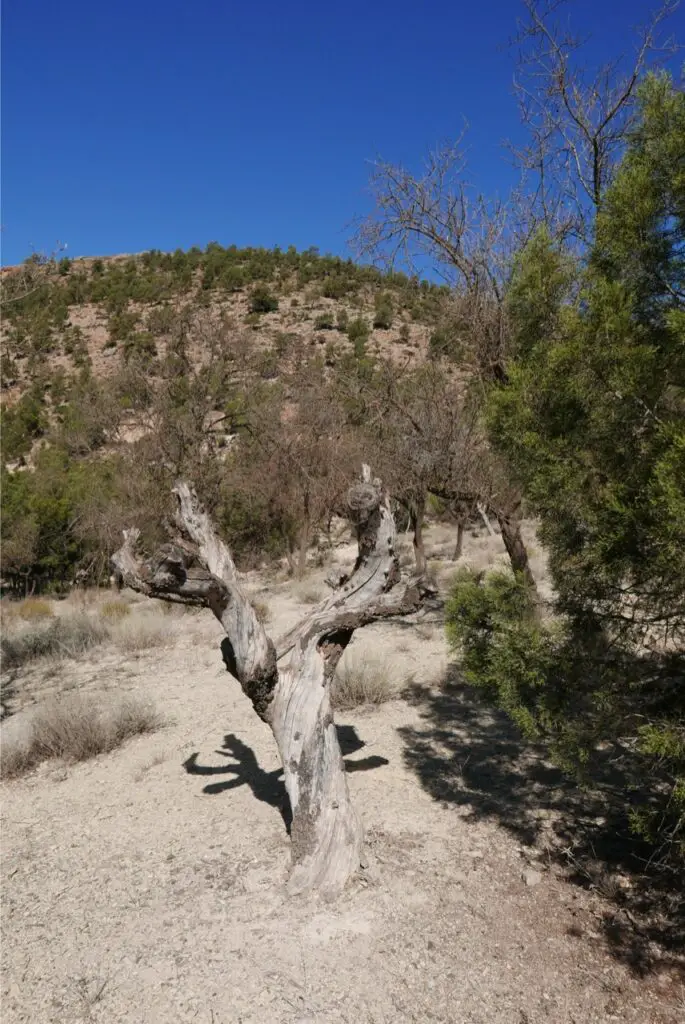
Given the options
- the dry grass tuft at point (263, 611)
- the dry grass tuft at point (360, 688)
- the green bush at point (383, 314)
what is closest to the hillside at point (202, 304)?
the green bush at point (383, 314)

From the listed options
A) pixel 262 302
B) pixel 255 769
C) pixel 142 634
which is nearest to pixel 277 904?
pixel 255 769

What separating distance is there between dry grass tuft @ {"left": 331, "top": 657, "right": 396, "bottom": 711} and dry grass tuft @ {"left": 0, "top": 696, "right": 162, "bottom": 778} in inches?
82.4

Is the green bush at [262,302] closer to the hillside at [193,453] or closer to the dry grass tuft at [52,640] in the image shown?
the hillside at [193,453]

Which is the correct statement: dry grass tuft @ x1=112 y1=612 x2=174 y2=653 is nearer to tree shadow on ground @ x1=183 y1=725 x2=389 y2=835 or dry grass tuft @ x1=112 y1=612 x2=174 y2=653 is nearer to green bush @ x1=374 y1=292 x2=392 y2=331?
tree shadow on ground @ x1=183 y1=725 x2=389 y2=835

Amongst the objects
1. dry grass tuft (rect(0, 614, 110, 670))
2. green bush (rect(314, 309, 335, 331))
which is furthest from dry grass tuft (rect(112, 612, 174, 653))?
green bush (rect(314, 309, 335, 331))

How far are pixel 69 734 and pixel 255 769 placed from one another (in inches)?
81.4

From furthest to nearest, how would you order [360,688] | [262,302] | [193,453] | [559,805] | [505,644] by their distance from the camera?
[262,302]
[193,453]
[360,688]
[559,805]
[505,644]

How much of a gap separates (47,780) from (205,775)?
5.29ft

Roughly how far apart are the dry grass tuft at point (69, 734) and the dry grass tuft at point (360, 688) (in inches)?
82.4

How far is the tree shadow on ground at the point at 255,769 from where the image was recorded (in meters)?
5.97

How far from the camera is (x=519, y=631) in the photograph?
13.8 feet

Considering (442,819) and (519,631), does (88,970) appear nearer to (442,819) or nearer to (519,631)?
(442,819)

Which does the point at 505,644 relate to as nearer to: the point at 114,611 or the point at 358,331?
the point at 114,611

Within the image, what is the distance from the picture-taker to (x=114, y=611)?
13812 millimetres
